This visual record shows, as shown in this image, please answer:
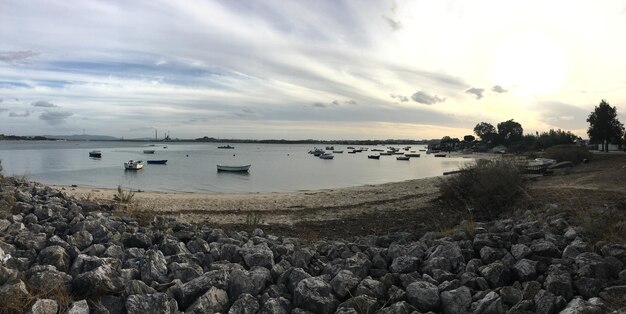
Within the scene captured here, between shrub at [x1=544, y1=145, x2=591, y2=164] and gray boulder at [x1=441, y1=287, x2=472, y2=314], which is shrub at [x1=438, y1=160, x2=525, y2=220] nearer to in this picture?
gray boulder at [x1=441, y1=287, x2=472, y2=314]

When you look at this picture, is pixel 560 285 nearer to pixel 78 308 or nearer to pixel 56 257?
pixel 78 308

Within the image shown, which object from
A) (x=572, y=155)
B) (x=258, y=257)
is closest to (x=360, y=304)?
(x=258, y=257)

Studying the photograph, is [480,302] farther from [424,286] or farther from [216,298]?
[216,298]

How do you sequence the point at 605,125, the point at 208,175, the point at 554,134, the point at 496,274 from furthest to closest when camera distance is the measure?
the point at 554,134 < the point at 605,125 < the point at 208,175 < the point at 496,274

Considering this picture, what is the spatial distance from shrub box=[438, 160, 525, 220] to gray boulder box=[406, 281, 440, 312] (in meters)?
8.09

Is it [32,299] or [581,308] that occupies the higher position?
[581,308]

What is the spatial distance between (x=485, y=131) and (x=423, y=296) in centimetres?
15701

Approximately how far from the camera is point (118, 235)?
710 centimetres

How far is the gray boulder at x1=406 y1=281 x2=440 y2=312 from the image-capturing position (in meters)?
4.66

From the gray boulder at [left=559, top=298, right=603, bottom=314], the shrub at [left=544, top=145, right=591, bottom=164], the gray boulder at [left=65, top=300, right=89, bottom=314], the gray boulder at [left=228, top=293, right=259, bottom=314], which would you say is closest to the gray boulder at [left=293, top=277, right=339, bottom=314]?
the gray boulder at [left=228, top=293, right=259, bottom=314]

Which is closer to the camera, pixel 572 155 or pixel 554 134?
pixel 572 155

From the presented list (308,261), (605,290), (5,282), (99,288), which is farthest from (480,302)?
(5,282)

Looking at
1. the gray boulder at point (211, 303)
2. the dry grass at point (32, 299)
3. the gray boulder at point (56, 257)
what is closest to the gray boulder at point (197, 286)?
the gray boulder at point (211, 303)

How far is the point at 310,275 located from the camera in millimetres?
5488
